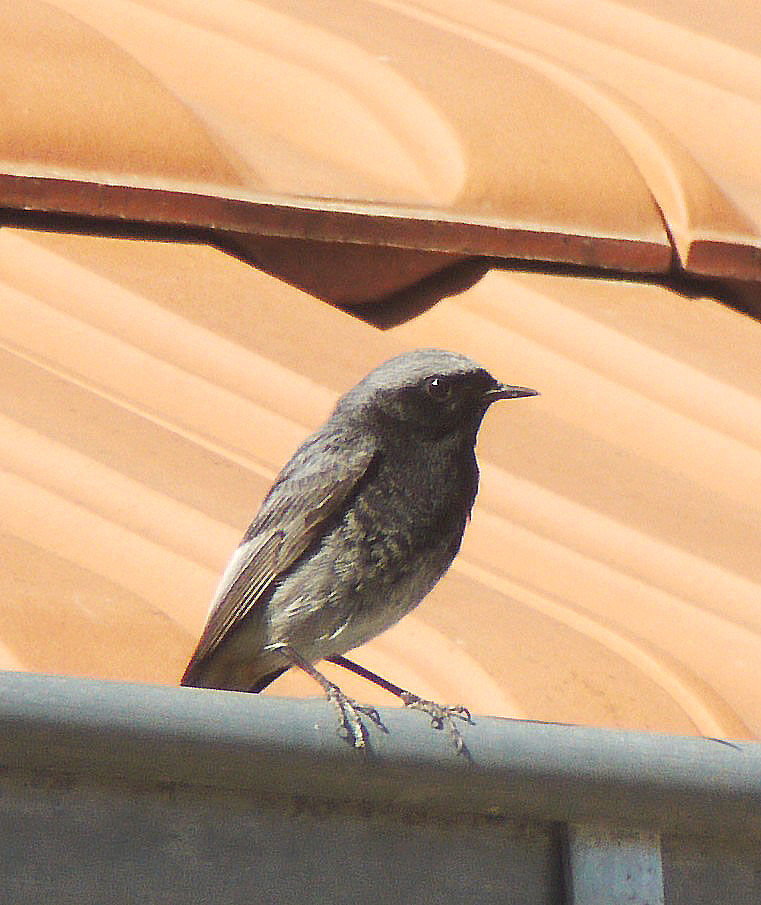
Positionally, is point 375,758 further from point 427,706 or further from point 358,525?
point 358,525

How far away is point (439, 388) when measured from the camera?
3.73m

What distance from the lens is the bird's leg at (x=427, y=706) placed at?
219 cm

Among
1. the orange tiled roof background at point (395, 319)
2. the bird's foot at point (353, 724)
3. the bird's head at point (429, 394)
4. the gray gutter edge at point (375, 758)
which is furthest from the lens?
the bird's head at point (429, 394)

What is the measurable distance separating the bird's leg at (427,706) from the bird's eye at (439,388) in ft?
1.95

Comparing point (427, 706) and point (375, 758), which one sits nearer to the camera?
point (375, 758)

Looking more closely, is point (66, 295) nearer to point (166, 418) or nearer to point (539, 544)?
point (166, 418)

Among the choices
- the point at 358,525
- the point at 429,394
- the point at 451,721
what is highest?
the point at 451,721

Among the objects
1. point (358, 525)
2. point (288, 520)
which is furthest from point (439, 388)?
point (288, 520)

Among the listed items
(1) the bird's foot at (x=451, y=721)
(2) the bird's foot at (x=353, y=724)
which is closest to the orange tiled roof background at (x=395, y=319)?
(1) the bird's foot at (x=451, y=721)

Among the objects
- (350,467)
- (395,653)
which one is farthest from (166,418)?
(395,653)

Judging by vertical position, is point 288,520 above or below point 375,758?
below

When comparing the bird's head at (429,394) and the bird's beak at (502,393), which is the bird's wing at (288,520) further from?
the bird's beak at (502,393)

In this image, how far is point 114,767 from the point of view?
2.07 metres

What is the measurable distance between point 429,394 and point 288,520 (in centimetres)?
46
